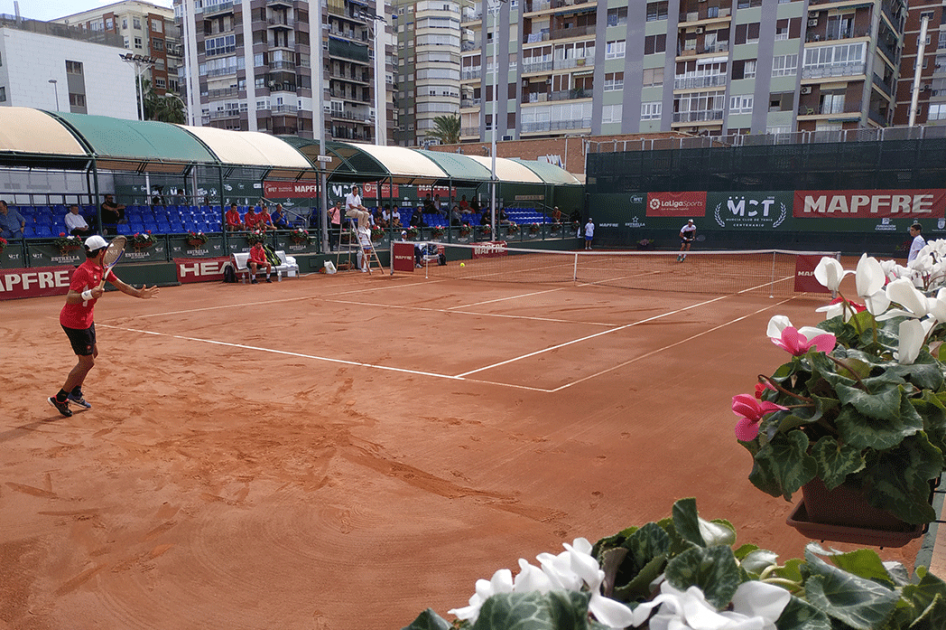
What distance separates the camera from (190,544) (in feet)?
15.6

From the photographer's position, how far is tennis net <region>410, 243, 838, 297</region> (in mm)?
20172

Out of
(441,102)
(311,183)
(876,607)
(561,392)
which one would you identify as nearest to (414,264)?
(311,183)

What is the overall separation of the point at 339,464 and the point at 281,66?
66.3 m

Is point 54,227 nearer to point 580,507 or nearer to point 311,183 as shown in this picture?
point 311,183

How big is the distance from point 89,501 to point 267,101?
217ft

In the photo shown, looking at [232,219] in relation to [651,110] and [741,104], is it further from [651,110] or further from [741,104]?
[741,104]

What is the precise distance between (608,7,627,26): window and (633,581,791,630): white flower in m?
60.6

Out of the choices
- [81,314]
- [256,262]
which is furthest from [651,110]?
[81,314]

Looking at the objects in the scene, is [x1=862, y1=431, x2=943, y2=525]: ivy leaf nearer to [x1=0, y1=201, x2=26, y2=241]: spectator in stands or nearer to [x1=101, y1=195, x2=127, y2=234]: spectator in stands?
[x1=0, y1=201, x2=26, y2=241]: spectator in stands

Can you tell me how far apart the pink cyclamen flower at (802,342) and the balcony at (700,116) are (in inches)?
2195

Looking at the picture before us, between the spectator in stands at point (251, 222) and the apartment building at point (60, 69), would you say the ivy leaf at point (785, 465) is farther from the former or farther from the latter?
the apartment building at point (60, 69)

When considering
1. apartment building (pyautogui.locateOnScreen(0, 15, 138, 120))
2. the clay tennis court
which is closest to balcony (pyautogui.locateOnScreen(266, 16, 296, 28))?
apartment building (pyautogui.locateOnScreen(0, 15, 138, 120))

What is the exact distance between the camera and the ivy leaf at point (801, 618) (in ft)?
3.43

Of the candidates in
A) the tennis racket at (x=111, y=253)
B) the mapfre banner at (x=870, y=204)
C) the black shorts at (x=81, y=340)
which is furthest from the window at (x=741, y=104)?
A: the black shorts at (x=81, y=340)
